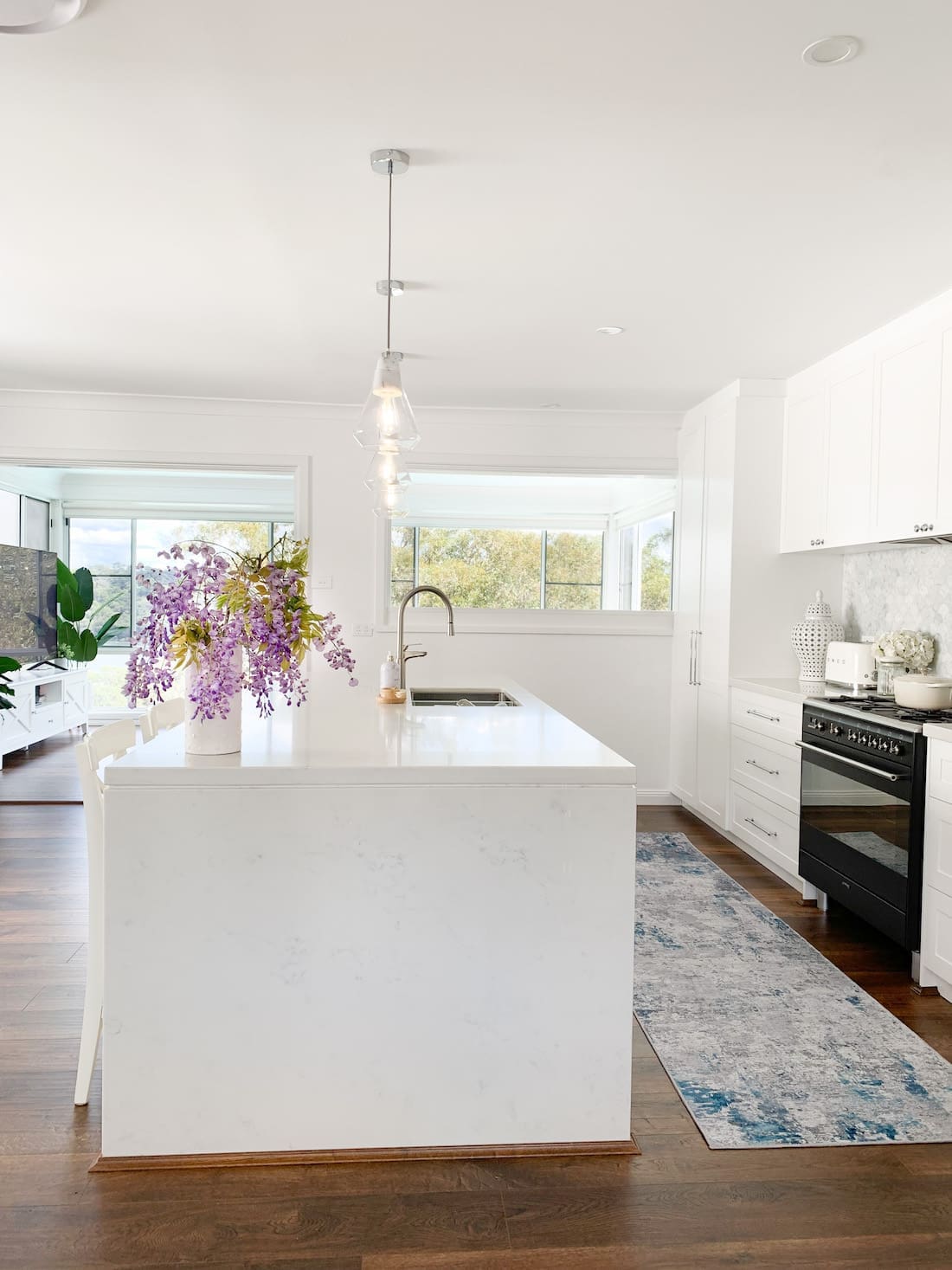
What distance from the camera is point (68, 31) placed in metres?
2.00

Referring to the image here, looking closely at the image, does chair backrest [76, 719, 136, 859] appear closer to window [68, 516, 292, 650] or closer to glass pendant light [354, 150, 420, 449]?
glass pendant light [354, 150, 420, 449]

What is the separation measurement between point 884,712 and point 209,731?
99.1 inches

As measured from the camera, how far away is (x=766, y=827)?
173 inches

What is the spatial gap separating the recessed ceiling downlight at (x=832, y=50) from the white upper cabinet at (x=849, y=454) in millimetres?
2145

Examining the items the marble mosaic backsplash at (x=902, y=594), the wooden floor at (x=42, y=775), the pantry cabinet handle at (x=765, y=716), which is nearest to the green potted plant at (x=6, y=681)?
the wooden floor at (x=42, y=775)

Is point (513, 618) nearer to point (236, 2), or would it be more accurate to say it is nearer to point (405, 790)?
point (405, 790)

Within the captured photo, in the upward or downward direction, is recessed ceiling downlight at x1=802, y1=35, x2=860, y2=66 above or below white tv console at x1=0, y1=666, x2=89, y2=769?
above

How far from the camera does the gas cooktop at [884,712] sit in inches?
128

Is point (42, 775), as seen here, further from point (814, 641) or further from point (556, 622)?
point (814, 641)

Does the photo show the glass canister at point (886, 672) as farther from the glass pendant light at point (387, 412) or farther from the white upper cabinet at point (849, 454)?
the glass pendant light at point (387, 412)

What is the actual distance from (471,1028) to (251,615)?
1.05 metres

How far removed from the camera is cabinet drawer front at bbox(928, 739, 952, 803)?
2980mm

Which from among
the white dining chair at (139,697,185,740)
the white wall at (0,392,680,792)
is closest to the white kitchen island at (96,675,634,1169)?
the white dining chair at (139,697,185,740)

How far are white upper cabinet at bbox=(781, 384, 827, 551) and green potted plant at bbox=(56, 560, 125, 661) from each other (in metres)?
5.91
